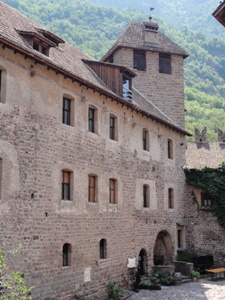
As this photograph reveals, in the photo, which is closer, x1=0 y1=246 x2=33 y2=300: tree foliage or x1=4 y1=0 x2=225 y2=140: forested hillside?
x1=0 y1=246 x2=33 y2=300: tree foliage

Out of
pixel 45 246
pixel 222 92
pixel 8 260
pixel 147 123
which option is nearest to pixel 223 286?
pixel 147 123

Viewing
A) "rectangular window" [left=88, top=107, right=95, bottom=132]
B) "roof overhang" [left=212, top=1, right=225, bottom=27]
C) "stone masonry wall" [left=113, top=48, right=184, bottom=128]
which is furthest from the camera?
"stone masonry wall" [left=113, top=48, right=184, bottom=128]

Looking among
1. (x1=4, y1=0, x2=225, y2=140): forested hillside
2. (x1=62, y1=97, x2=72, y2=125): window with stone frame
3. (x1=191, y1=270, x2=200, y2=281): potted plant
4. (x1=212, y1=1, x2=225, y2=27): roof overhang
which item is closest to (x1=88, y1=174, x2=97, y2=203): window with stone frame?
(x1=62, y1=97, x2=72, y2=125): window with stone frame

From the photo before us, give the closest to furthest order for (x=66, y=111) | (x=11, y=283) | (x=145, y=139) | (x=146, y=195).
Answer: (x=11, y=283), (x=66, y=111), (x=146, y=195), (x=145, y=139)

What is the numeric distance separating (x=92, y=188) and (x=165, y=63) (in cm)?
1466

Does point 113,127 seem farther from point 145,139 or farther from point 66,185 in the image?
point 66,185

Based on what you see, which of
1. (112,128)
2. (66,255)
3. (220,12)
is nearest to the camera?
(220,12)

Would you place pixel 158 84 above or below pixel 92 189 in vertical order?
above

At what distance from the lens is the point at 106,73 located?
21391 millimetres

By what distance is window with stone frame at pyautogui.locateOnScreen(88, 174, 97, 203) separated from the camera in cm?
1816

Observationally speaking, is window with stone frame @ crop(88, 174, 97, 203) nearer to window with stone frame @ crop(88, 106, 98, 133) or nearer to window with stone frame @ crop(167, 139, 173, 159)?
window with stone frame @ crop(88, 106, 98, 133)

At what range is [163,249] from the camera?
83.8 ft

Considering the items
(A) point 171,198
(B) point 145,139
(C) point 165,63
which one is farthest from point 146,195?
(C) point 165,63

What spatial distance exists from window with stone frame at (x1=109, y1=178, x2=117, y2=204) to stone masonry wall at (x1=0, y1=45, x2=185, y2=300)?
0.30 m
